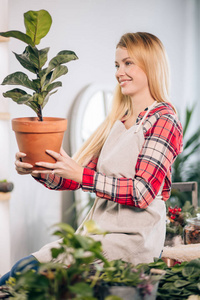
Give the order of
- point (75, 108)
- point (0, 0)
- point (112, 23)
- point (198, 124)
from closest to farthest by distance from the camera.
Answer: point (0, 0)
point (75, 108)
point (112, 23)
point (198, 124)

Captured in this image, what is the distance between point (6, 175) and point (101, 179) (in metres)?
1.34

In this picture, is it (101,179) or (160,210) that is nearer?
(101,179)

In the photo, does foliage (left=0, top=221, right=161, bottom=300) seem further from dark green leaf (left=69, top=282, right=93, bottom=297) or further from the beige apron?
the beige apron

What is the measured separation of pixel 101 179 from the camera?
5.65ft

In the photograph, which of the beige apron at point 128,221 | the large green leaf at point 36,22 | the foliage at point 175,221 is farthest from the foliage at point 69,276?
the foliage at point 175,221

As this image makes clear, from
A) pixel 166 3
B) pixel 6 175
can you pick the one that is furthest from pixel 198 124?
pixel 6 175

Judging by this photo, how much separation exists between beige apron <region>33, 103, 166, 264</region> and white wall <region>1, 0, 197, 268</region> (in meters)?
1.35

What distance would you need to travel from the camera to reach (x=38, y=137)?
5.00 ft

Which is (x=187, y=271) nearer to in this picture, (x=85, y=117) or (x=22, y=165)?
(x=22, y=165)

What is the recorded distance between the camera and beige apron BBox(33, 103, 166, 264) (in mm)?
1757

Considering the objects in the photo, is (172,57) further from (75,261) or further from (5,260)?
(75,261)

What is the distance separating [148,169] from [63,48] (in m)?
1.92

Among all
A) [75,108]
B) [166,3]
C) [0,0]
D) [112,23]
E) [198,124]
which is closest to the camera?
[0,0]

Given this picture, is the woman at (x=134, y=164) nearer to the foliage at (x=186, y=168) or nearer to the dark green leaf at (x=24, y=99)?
the dark green leaf at (x=24, y=99)
